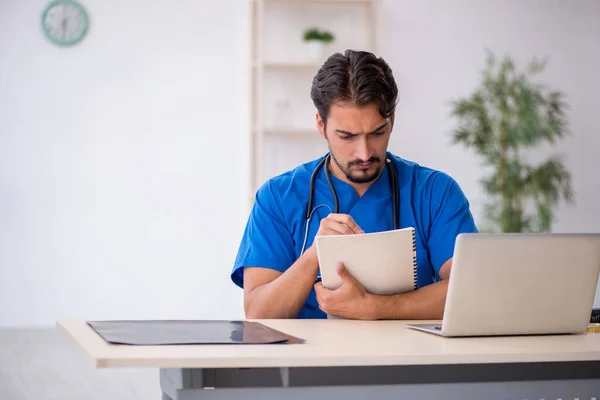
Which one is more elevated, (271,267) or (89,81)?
(89,81)

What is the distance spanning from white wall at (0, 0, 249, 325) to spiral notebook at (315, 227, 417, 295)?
3258 millimetres

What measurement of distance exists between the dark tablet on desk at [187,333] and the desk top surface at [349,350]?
0.09 ft

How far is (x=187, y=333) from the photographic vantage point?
1.48m

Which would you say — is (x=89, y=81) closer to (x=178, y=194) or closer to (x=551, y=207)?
(x=178, y=194)

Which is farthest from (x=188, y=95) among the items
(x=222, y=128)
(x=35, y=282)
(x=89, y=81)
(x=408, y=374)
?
(x=408, y=374)

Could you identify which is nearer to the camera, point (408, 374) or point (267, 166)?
point (408, 374)

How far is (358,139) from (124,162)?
3.24m

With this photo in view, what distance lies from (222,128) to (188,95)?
0.96 feet

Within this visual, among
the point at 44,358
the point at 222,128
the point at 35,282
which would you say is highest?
the point at 222,128

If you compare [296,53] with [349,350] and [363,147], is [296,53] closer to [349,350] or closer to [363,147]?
[363,147]

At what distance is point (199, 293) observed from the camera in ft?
16.8

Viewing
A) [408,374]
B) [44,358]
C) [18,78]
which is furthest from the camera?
[18,78]

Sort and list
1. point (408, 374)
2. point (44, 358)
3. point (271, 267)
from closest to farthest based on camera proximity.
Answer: point (408, 374) < point (271, 267) < point (44, 358)

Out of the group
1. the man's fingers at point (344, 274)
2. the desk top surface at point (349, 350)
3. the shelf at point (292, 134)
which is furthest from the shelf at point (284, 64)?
the desk top surface at point (349, 350)
